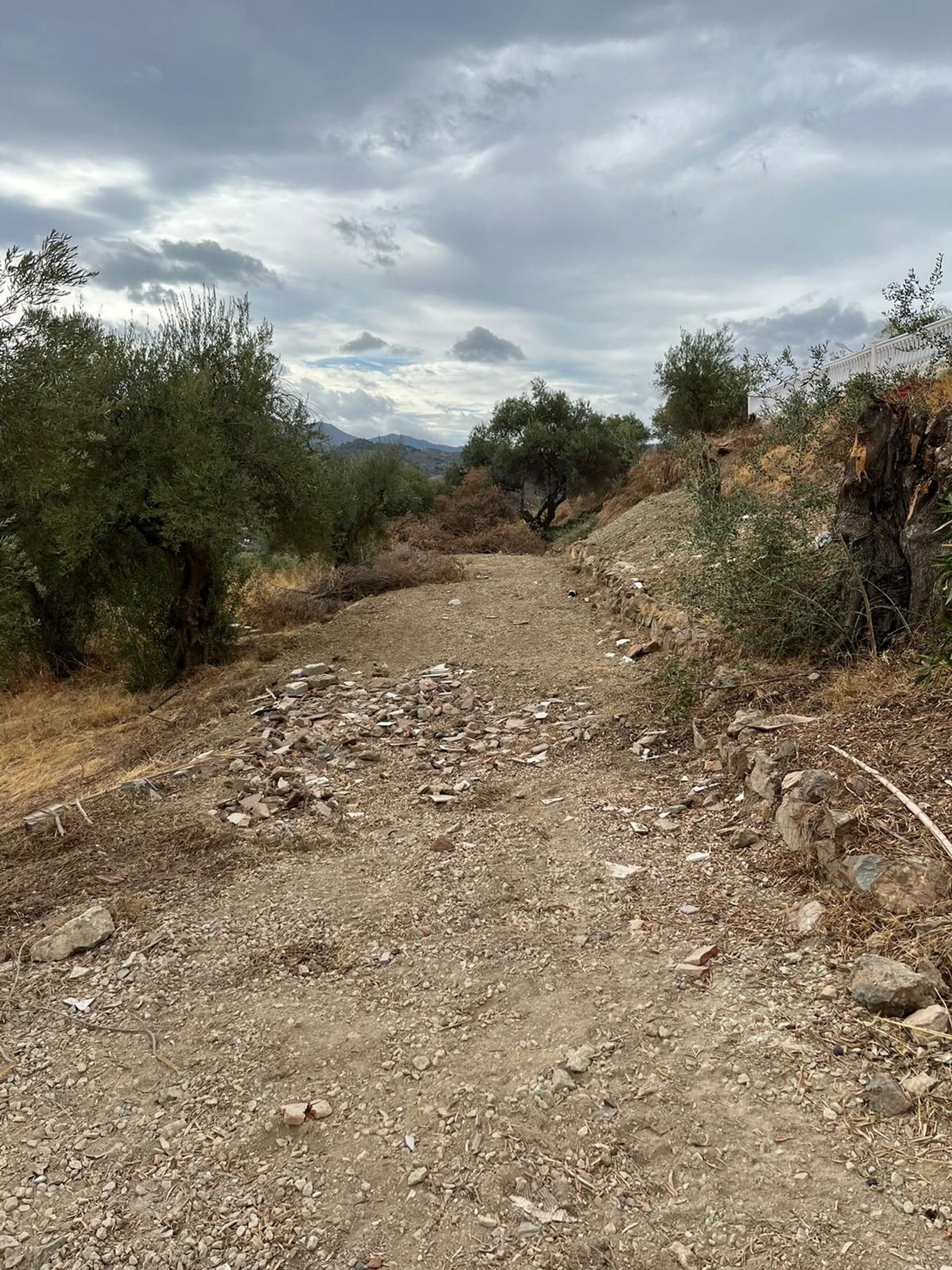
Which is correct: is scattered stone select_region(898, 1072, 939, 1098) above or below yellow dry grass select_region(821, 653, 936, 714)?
below

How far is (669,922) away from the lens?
3703 mm

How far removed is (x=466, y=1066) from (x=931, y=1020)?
67.4 inches

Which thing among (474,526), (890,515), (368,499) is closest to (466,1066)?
(890,515)

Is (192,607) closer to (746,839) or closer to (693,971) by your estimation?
A: (746,839)

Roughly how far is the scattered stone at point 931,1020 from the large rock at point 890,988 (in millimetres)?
42

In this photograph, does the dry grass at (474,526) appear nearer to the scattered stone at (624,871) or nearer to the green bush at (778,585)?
the green bush at (778,585)

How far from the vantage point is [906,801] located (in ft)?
11.6

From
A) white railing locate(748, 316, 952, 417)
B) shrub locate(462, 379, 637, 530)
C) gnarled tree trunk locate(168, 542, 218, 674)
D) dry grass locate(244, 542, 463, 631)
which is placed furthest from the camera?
shrub locate(462, 379, 637, 530)

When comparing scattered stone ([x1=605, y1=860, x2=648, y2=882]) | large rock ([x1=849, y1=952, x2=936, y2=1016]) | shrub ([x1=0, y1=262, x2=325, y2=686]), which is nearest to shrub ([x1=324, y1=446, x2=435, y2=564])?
shrub ([x1=0, y1=262, x2=325, y2=686])

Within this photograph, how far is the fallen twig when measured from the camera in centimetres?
323

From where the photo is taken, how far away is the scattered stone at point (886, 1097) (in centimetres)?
239

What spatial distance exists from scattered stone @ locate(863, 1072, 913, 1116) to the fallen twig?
109 cm

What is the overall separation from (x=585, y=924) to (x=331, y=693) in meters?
5.54

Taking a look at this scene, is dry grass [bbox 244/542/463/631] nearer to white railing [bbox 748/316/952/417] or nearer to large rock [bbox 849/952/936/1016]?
white railing [bbox 748/316/952/417]
